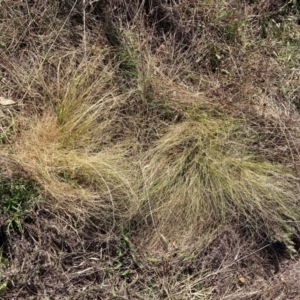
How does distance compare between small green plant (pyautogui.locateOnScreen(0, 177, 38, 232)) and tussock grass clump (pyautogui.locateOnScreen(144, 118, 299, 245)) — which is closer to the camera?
small green plant (pyautogui.locateOnScreen(0, 177, 38, 232))

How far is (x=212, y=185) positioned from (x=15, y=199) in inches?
41.7

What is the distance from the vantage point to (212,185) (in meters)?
2.75

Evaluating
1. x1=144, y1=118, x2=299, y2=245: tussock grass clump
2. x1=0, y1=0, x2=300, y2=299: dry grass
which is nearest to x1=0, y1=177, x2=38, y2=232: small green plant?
x1=0, y1=0, x2=300, y2=299: dry grass

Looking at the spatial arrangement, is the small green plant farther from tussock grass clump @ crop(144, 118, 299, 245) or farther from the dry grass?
tussock grass clump @ crop(144, 118, 299, 245)

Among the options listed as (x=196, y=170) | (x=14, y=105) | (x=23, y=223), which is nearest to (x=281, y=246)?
(x=196, y=170)

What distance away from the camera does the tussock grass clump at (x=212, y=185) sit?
2723 millimetres

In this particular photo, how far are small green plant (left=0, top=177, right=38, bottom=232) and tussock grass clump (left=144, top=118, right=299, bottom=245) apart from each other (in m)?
0.63

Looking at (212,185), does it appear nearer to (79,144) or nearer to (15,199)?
(79,144)

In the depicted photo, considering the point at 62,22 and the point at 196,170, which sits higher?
the point at 62,22

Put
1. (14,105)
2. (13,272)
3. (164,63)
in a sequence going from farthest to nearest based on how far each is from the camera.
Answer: (164,63) < (14,105) < (13,272)

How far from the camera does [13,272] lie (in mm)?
2514

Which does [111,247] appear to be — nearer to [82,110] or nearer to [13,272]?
[13,272]

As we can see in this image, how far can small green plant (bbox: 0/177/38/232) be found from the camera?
2.54 meters

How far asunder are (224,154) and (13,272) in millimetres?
1295
